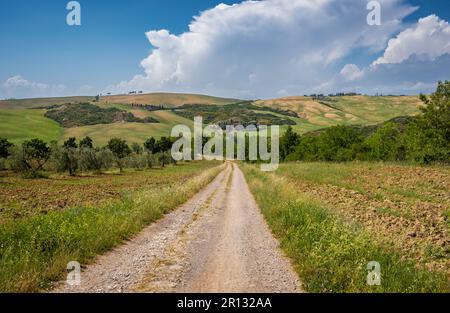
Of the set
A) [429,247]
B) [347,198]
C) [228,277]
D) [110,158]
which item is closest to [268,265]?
[228,277]

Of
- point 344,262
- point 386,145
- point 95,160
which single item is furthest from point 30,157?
point 344,262

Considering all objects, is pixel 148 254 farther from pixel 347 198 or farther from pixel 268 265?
pixel 347 198

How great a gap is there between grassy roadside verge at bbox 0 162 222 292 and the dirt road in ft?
1.72

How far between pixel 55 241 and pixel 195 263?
4.40 m

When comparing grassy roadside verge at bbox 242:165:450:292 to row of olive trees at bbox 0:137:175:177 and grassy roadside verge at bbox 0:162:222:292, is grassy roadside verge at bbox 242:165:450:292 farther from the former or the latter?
row of olive trees at bbox 0:137:175:177

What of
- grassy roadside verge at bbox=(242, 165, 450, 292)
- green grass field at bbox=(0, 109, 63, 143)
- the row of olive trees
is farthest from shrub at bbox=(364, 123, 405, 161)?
green grass field at bbox=(0, 109, 63, 143)

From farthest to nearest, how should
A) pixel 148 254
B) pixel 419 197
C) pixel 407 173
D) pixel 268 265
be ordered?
pixel 407 173 < pixel 419 197 < pixel 148 254 < pixel 268 265

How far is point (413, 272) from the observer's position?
8766mm

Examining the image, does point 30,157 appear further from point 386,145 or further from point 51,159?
point 386,145

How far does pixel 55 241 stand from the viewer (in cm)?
1066

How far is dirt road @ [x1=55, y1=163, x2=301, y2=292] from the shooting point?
8.38 metres

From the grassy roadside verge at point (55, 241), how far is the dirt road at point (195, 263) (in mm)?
525

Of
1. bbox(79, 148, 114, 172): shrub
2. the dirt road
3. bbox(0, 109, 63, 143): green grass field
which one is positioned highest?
bbox(0, 109, 63, 143): green grass field

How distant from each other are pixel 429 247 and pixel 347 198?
36.7 ft
